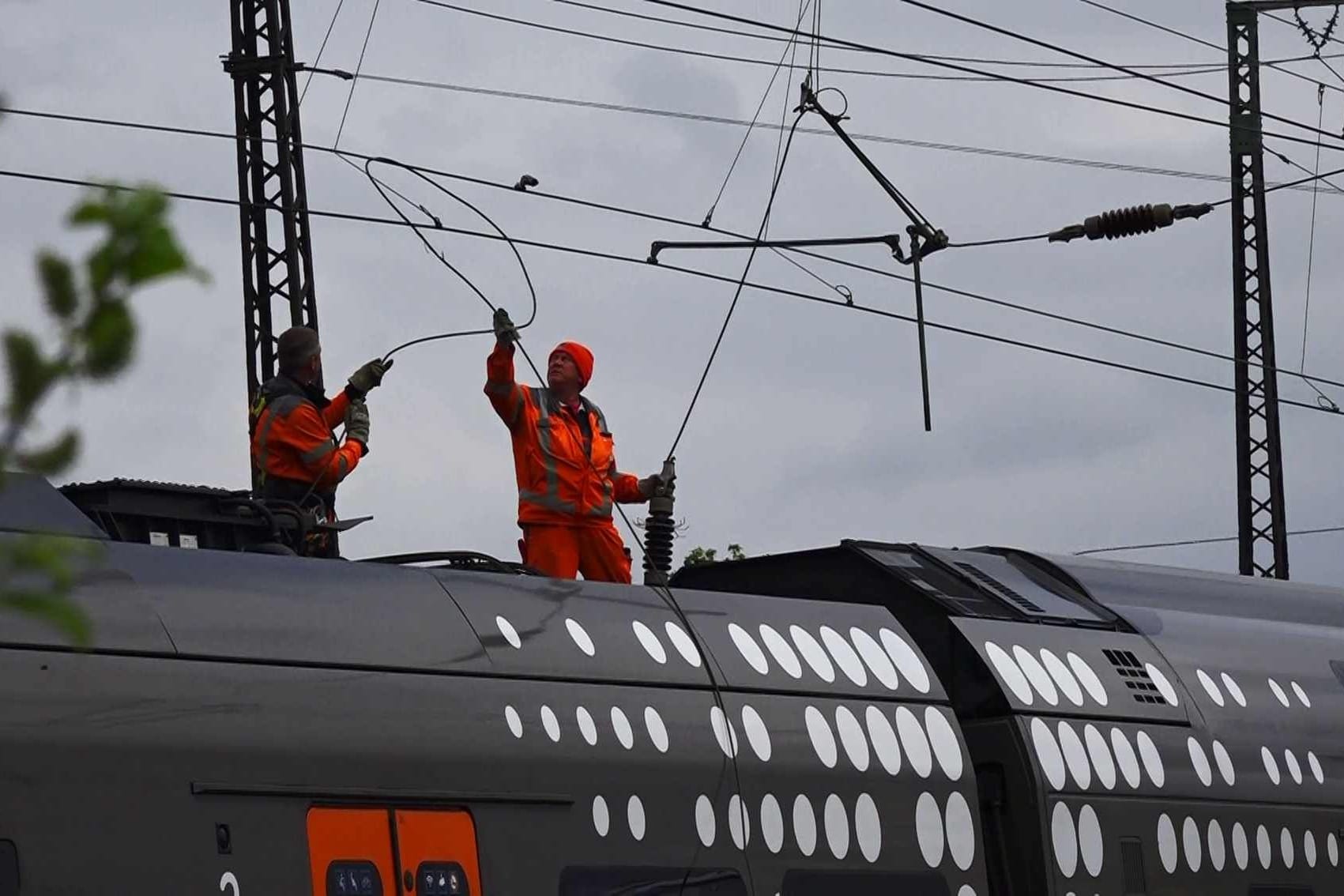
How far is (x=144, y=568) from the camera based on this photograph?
5051mm

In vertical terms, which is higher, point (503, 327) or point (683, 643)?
point (503, 327)

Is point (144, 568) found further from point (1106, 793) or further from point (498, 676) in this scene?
point (1106, 793)

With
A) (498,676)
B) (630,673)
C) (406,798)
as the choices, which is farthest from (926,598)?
(406,798)

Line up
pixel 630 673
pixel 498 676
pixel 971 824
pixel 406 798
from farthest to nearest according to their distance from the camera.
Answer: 1. pixel 971 824
2. pixel 630 673
3. pixel 498 676
4. pixel 406 798

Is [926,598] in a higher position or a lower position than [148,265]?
higher

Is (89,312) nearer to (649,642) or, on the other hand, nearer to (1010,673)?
(649,642)

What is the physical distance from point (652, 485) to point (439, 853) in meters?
3.84

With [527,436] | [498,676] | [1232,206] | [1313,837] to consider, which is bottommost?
[1313,837]

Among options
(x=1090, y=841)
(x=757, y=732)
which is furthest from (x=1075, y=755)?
(x=757, y=732)

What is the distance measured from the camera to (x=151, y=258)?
110cm

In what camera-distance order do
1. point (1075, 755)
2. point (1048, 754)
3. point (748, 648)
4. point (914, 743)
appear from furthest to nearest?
point (1075, 755), point (1048, 754), point (914, 743), point (748, 648)

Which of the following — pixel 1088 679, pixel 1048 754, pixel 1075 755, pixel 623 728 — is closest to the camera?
pixel 623 728

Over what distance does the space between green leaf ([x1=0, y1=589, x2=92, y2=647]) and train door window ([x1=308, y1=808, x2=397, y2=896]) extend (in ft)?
12.6

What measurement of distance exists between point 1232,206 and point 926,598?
13.8m
